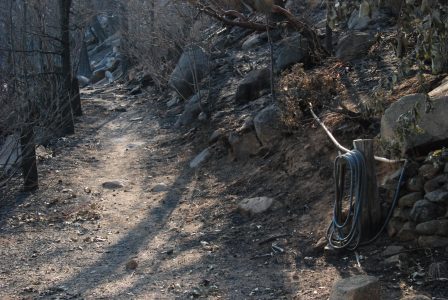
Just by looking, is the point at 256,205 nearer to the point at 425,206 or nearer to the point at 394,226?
the point at 394,226

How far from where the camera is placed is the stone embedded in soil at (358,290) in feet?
15.4

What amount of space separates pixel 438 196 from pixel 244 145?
198 inches

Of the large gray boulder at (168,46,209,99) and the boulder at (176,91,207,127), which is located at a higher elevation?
the large gray boulder at (168,46,209,99)

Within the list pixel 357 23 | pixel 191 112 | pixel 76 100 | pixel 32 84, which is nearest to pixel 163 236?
pixel 32 84

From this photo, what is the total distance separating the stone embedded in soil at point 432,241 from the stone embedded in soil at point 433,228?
0.03m

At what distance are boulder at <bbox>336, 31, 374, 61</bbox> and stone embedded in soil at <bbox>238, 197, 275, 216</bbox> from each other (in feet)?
14.0

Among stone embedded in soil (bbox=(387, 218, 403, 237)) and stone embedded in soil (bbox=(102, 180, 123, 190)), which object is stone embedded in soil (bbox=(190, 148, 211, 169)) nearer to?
stone embedded in soil (bbox=(102, 180, 123, 190))

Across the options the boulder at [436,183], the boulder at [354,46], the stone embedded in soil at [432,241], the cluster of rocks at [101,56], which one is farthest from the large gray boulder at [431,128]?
the cluster of rocks at [101,56]

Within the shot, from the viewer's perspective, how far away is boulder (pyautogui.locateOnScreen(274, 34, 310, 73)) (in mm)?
12391

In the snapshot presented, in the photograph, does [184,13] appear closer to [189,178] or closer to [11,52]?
[11,52]

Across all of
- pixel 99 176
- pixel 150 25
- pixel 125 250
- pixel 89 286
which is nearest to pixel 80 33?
pixel 150 25

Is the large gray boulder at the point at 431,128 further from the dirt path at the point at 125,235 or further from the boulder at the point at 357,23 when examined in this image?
the boulder at the point at 357,23

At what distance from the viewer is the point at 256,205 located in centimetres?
814

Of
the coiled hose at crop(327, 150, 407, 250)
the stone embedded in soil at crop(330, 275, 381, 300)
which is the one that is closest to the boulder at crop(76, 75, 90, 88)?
the coiled hose at crop(327, 150, 407, 250)
